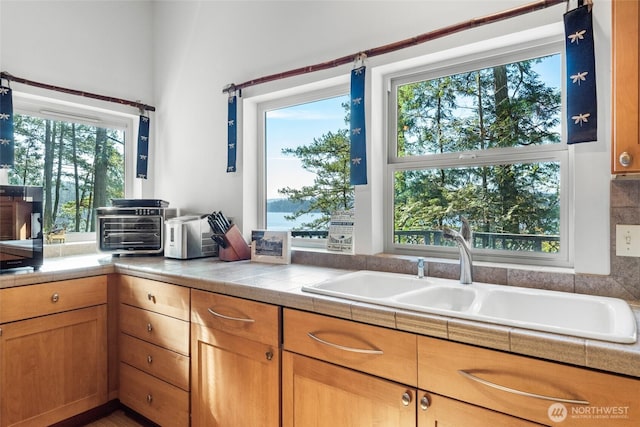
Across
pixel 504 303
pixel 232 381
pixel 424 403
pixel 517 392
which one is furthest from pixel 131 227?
pixel 517 392

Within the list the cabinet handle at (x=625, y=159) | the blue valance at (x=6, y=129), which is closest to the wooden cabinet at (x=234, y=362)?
the cabinet handle at (x=625, y=159)

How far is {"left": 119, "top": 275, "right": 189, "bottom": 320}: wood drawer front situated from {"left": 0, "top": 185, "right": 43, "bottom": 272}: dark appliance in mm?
444

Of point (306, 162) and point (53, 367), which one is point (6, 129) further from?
point (306, 162)

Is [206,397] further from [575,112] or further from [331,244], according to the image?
[575,112]

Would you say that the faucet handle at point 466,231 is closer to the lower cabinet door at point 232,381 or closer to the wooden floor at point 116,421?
the lower cabinet door at point 232,381

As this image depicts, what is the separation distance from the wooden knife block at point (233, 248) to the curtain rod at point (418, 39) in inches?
37.4

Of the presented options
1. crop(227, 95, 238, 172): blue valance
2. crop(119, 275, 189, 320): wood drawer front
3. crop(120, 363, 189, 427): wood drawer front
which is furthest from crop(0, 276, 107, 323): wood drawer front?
crop(227, 95, 238, 172): blue valance

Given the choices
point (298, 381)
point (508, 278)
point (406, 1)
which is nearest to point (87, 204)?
point (298, 381)

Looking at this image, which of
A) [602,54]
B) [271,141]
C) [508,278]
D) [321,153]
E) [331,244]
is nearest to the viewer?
[602,54]

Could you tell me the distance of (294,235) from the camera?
2.42 m

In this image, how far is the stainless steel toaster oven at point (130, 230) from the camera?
2.39 meters

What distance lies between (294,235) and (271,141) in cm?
68

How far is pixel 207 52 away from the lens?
8.70 ft

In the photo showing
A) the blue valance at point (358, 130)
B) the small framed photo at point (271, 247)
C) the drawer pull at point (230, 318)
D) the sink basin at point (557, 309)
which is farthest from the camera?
the small framed photo at point (271, 247)
